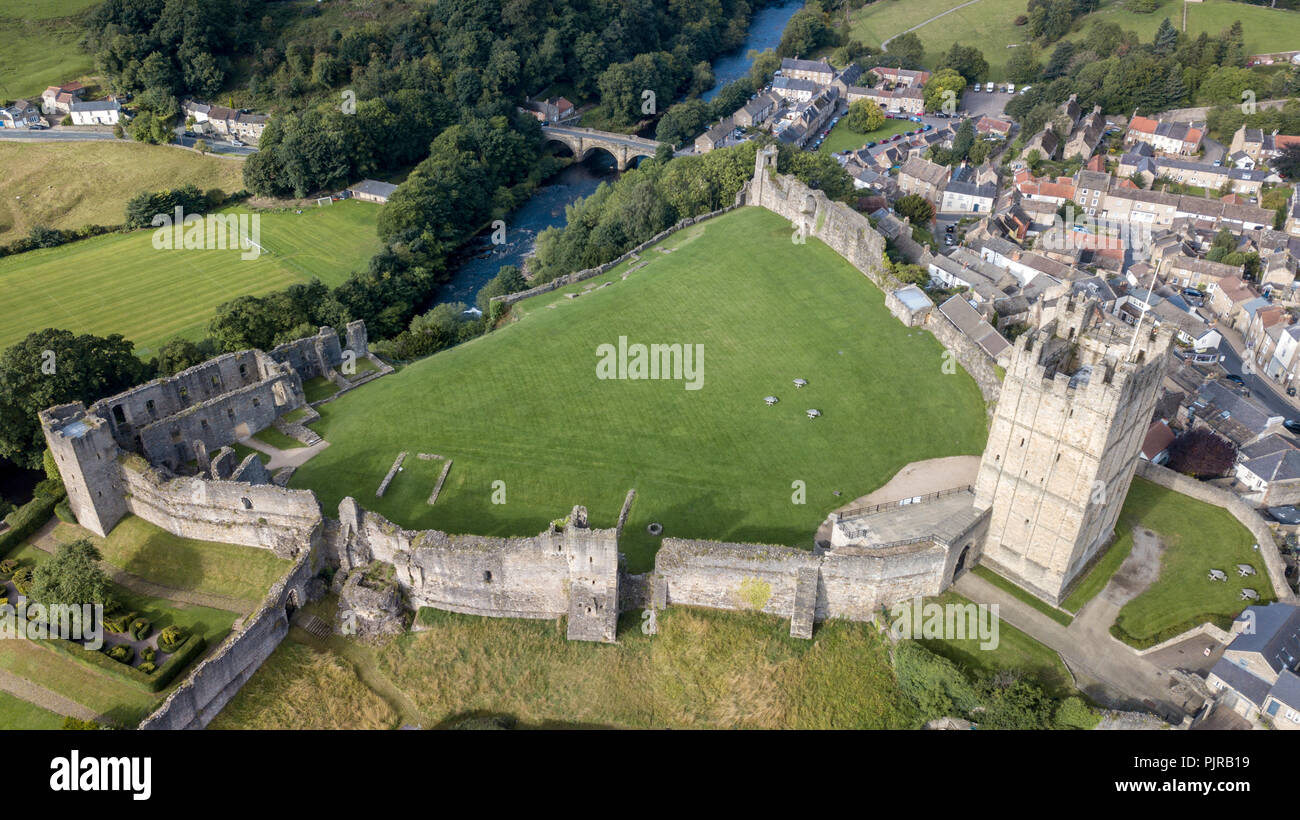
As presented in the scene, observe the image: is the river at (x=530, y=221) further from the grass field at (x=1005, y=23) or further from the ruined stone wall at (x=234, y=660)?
the ruined stone wall at (x=234, y=660)

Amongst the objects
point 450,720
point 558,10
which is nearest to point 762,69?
point 558,10

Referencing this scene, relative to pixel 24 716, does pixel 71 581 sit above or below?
above

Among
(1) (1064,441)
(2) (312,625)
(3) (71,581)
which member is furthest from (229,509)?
(1) (1064,441)

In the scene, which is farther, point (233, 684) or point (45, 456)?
point (45, 456)

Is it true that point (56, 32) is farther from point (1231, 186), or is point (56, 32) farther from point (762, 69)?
point (1231, 186)

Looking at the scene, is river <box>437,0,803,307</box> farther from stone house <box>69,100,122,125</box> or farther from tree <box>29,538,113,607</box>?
stone house <box>69,100,122,125</box>

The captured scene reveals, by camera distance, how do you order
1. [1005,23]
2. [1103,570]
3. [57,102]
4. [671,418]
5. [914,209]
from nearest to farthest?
[1103,570]
[671,418]
[914,209]
[57,102]
[1005,23]

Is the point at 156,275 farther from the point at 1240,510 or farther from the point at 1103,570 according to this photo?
the point at 1240,510
